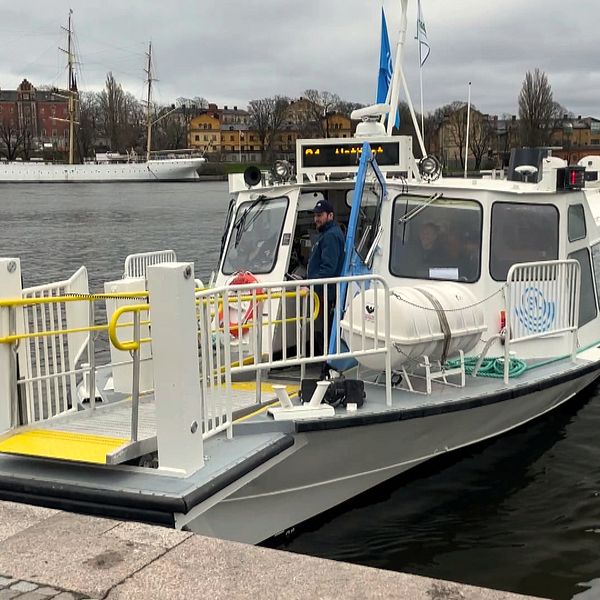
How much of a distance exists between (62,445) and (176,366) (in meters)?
1.15

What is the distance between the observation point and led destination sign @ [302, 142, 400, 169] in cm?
746

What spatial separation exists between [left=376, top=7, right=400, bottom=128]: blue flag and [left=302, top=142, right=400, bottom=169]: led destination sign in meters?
2.74

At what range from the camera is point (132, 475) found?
15.1ft

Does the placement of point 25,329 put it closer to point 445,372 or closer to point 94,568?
point 94,568

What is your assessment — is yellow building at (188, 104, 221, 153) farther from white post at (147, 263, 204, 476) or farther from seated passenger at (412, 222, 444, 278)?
white post at (147, 263, 204, 476)

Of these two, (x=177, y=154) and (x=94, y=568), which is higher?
(x=177, y=154)

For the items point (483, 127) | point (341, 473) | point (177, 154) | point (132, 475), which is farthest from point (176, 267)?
point (177, 154)

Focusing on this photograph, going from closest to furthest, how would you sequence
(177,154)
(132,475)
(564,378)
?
(132,475) → (564,378) → (177,154)

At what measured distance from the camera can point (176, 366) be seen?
436 centimetres

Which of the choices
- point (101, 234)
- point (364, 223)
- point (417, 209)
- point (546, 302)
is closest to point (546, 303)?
point (546, 302)

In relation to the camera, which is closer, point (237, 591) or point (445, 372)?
point (237, 591)

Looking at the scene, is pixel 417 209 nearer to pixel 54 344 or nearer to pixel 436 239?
pixel 436 239

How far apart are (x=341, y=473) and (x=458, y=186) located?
10.2 feet

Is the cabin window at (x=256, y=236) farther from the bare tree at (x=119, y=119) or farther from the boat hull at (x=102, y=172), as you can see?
the bare tree at (x=119, y=119)
